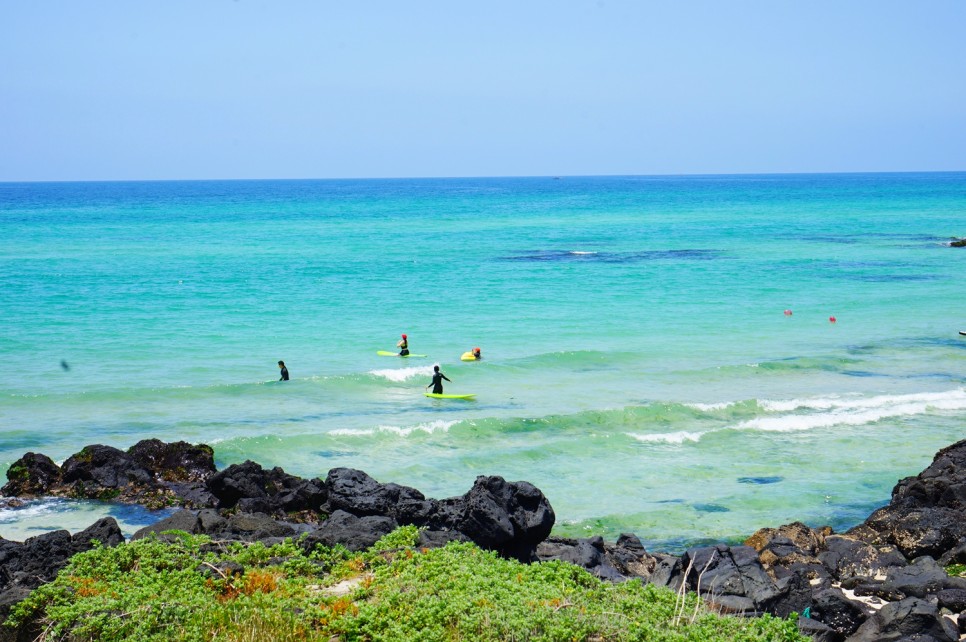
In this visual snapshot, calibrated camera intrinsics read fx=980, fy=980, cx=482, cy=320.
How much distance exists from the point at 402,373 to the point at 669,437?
929cm

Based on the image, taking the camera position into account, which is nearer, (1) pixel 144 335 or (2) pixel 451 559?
(2) pixel 451 559

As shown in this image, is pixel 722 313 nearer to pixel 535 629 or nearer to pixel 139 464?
pixel 139 464

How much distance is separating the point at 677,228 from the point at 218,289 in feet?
163

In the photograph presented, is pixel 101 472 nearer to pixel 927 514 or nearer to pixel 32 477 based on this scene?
pixel 32 477

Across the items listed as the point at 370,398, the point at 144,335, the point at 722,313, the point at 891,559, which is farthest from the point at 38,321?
the point at 891,559

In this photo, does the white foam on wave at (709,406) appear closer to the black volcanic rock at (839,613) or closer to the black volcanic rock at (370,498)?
the black volcanic rock at (370,498)

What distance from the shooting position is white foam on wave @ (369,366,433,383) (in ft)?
91.3

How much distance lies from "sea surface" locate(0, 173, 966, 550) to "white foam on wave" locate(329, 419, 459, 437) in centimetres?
10

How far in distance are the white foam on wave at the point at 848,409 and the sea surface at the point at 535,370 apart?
92 mm

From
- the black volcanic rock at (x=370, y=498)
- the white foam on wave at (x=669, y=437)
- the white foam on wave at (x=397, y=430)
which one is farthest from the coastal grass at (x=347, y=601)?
the white foam on wave at (x=669, y=437)

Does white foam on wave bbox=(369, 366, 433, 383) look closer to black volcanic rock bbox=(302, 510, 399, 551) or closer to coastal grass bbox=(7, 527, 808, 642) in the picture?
black volcanic rock bbox=(302, 510, 399, 551)

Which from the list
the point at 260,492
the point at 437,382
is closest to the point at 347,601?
the point at 260,492

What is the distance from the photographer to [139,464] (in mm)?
17672

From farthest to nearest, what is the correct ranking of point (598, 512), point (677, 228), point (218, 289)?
point (677, 228) < point (218, 289) < point (598, 512)
